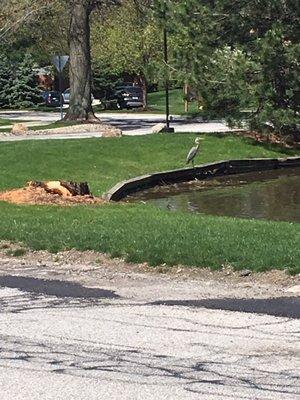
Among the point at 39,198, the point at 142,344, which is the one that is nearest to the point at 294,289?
the point at 142,344

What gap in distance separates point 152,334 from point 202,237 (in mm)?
4636

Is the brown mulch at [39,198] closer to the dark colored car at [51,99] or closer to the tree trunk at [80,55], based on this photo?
the tree trunk at [80,55]

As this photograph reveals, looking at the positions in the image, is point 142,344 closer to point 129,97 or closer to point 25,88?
point 129,97

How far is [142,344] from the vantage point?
7.89 meters

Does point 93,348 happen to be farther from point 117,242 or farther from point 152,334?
point 117,242

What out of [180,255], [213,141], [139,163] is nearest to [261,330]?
[180,255]

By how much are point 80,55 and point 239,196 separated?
62.6 feet

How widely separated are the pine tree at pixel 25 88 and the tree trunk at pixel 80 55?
2985 cm

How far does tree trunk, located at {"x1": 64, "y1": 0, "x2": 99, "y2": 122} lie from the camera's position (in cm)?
3994

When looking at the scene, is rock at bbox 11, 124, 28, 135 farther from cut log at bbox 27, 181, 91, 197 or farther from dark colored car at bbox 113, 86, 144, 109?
dark colored car at bbox 113, 86, 144, 109

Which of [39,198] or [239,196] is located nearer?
[39,198]

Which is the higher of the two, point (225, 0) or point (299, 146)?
point (225, 0)

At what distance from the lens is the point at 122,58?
62.7 meters

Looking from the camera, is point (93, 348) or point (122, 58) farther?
point (122, 58)
